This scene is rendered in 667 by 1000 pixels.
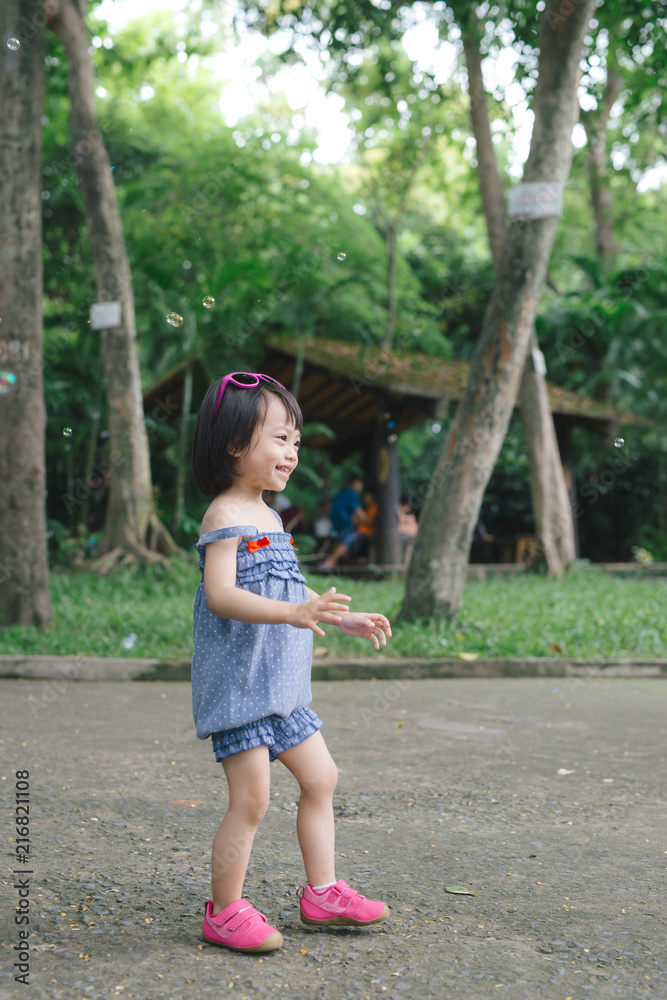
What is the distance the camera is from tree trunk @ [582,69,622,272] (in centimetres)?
2006

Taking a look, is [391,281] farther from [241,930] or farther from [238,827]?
[241,930]

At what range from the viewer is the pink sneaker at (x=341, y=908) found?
244 centimetres

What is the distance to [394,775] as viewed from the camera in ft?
13.6

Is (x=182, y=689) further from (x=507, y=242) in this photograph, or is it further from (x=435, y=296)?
(x=435, y=296)

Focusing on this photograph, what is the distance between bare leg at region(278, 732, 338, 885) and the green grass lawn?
4.66 meters

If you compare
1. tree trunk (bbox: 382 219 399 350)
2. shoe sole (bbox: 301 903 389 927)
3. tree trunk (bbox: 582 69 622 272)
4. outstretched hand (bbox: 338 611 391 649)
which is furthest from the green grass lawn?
tree trunk (bbox: 582 69 622 272)

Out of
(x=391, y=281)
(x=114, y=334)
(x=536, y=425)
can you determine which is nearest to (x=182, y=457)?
(x=114, y=334)

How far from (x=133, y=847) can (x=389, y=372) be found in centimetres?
1164

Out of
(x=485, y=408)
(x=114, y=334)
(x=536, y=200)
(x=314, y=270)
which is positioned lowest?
(x=485, y=408)

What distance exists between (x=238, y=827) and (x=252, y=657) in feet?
1.39

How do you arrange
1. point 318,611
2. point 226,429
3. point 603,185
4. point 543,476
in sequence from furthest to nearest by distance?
1. point 603,185
2. point 543,476
3. point 226,429
4. point 318,611

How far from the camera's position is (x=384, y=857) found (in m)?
3.08

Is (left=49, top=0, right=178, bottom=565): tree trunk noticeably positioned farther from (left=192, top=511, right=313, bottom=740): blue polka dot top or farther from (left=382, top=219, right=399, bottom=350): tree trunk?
(left=192, top=511, right=313, bottom=740): blue polka dot top

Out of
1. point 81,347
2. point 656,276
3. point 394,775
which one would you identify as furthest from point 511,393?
point 656,276
